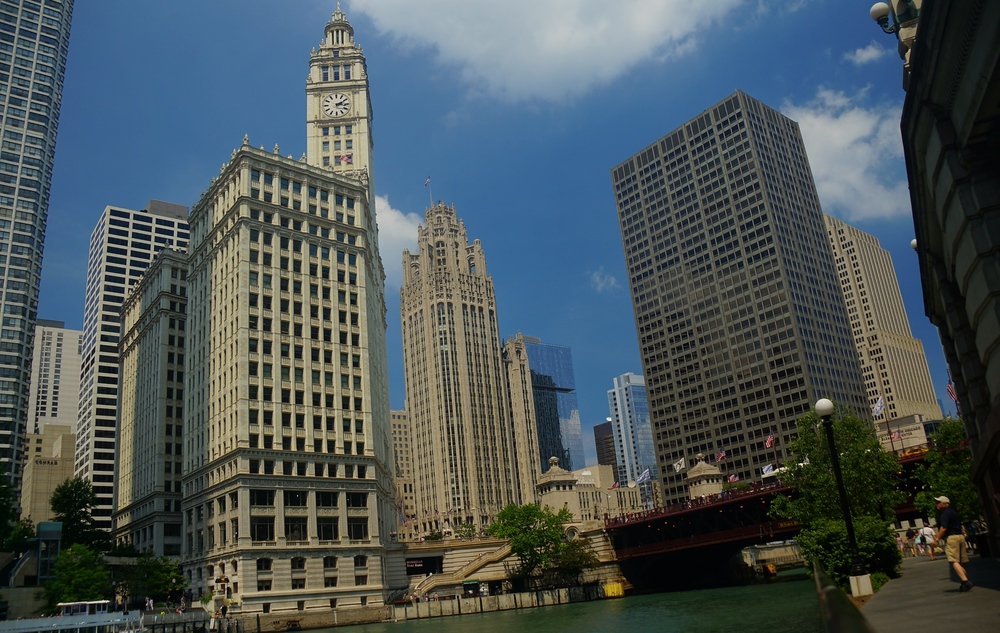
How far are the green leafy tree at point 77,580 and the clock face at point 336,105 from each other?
83766 millimetres

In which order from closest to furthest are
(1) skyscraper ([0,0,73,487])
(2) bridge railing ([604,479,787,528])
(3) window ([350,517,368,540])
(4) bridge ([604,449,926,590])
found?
(2) bridge railing ([604,479,787,528]), (3) window ([350,517,368,540]), (4) bridge ([604,449,926,590]), (1) skyscraper ([0,0,73,487])

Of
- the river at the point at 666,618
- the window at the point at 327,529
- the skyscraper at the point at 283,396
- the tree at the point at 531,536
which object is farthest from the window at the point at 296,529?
the tree at the point at 531,536

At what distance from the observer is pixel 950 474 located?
7475 centimetres

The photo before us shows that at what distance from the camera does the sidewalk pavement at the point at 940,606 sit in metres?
16.1

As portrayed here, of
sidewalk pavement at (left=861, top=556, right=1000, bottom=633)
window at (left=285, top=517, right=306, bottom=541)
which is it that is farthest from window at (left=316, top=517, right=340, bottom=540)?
sidewalk pavement at (left=861, top=556, right=1000, bottom=633)

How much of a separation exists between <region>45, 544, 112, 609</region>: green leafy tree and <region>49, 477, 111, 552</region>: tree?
3075cm

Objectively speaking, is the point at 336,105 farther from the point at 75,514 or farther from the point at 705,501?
the point at 705,501

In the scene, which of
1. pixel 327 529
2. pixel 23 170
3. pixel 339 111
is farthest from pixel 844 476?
pixel 23 170

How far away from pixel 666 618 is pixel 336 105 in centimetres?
10828

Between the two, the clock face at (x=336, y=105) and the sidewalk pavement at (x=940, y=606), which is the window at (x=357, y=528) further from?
the sidewalk pavement at (x=940, y=606)

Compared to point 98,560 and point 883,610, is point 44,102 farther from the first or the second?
point 883,610

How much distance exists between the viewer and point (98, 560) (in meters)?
92.5

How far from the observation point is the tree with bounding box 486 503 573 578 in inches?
4250

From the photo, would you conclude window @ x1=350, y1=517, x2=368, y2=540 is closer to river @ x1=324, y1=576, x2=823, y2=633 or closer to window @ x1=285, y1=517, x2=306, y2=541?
window @ x1=285, y1=517, x2=306, y2=541
